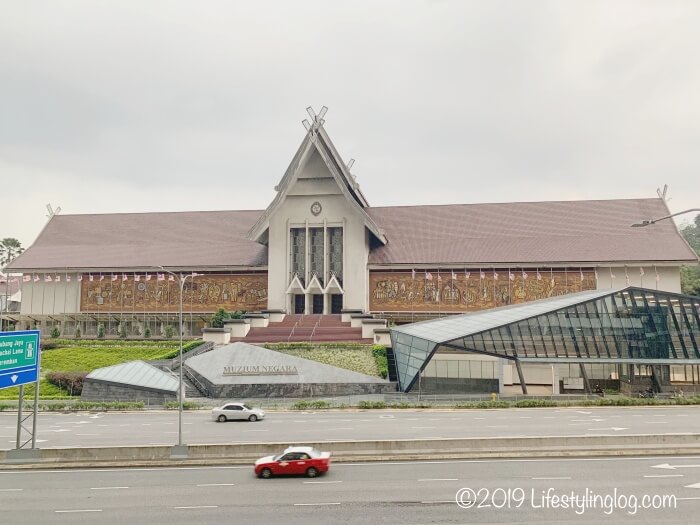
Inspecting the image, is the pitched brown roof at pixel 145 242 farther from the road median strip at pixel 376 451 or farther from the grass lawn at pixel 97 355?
the road median strip at pixel 376 451

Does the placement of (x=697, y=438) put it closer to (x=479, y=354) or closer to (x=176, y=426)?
(x=479, y=354)

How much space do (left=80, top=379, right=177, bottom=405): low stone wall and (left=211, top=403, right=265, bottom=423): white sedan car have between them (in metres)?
8.01

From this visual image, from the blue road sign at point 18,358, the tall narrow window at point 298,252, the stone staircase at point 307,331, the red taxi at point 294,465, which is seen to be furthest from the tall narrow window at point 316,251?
the red taxi at point 294,465

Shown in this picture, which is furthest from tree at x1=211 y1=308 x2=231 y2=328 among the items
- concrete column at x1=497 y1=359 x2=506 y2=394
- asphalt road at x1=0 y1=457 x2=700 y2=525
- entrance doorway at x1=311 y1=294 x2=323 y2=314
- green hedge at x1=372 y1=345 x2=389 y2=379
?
asphalt road at x1=0 y1=457 x2=700 y2=525

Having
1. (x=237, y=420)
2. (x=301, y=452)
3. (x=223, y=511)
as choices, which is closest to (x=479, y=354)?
(x=237, y=420)

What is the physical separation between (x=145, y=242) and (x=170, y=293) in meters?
9.02

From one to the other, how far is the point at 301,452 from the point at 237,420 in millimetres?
13088

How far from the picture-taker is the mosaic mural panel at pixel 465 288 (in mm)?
59312

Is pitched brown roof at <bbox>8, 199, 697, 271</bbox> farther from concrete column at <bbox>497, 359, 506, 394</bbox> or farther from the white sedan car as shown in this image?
the white sedan car

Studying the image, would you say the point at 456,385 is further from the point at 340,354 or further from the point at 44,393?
the point at 44,393

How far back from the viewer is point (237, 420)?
31500mm

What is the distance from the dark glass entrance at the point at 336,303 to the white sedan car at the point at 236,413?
103 feet

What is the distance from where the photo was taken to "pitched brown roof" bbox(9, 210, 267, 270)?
6538cm

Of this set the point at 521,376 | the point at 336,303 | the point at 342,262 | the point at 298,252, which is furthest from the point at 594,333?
the point at 298,252
